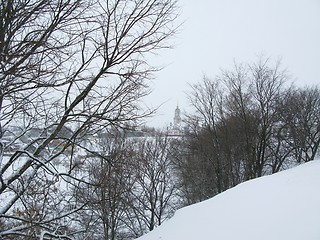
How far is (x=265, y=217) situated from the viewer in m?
3.73

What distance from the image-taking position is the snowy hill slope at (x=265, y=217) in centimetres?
307

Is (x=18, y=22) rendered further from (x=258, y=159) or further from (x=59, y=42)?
(x=258, y=159)

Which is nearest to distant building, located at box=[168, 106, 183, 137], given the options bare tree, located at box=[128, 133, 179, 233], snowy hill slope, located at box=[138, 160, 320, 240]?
bare tree, located at box=[128, 133, 179, 233]

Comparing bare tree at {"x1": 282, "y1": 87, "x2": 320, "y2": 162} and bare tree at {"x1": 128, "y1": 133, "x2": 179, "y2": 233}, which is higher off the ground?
bare tree at {"x1": 282, "y1": 87, "x2": 320, "y2": 162}

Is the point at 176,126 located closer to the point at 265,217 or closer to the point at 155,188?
the point at 155,188

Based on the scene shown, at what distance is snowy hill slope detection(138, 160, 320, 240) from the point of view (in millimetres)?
3066

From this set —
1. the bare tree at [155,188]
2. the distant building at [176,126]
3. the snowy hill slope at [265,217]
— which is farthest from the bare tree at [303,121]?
the snowy hill slope at [265,217]

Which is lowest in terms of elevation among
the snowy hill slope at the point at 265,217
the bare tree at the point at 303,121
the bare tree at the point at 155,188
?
the snowy hill slope at the point at 265,217

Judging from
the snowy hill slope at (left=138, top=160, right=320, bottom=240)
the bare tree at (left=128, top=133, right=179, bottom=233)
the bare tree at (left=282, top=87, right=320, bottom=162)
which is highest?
the bare tree at (left=282, top=87, right=320, bottom=162)

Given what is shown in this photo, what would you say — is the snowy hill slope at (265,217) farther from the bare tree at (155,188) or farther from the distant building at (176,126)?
the distant building at (176,126)

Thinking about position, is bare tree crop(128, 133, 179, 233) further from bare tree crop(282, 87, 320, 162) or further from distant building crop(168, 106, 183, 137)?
bare tree crop(282, 87, 320, 162)

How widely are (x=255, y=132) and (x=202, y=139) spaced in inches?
185

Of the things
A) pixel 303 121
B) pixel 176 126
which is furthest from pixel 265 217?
pixel 303 121

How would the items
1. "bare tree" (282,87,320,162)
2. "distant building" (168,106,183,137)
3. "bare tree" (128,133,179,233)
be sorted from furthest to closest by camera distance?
1. "distant building" (168,106,183,137)
2. "bare tree" (282,87,320,162)
3. "bare tree" (128,133,179,233)
